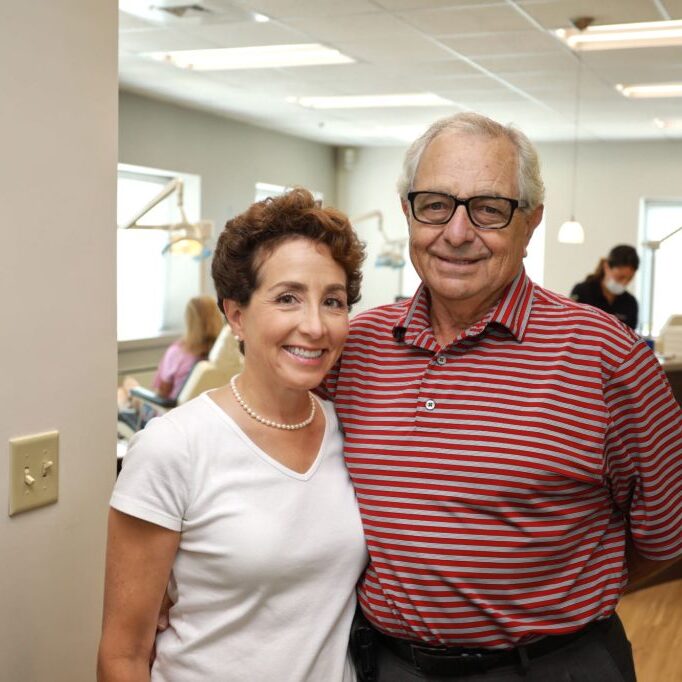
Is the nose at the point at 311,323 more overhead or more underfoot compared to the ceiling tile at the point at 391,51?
more underfoot

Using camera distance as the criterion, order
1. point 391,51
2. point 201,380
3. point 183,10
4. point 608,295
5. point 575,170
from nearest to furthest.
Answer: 1. point 201,380
2. point 183,10
3. point 391,51
4. point 608,295
5. point 575,170

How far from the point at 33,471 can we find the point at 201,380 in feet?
9.20

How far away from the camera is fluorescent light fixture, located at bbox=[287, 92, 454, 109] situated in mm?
7172

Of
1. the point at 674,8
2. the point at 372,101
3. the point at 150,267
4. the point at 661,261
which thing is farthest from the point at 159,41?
the point at 661,261

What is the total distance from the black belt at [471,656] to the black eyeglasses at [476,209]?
651 mm

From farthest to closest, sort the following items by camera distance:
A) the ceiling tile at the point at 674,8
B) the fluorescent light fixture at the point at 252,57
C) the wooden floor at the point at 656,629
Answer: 1. the fluorescent light fixture at the point at 252,57
2. the ceiling tile at the point at 674,8
3. the wooden floor at the point at 656,629

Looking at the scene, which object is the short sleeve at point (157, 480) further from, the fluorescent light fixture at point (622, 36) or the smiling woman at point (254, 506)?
the fluorescent light fixture at point (622, 36)

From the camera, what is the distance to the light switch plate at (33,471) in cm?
140

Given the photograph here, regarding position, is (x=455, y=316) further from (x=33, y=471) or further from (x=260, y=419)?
(x=33, y=471)

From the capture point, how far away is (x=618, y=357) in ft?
4.61

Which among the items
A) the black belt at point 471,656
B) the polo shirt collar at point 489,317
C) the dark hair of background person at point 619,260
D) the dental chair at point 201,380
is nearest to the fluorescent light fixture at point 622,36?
the dark hair of background person at point 619,260

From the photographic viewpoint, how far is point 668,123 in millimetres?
8195

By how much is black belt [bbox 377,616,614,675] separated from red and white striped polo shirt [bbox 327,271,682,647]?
17mm

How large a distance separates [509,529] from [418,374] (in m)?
0.29
